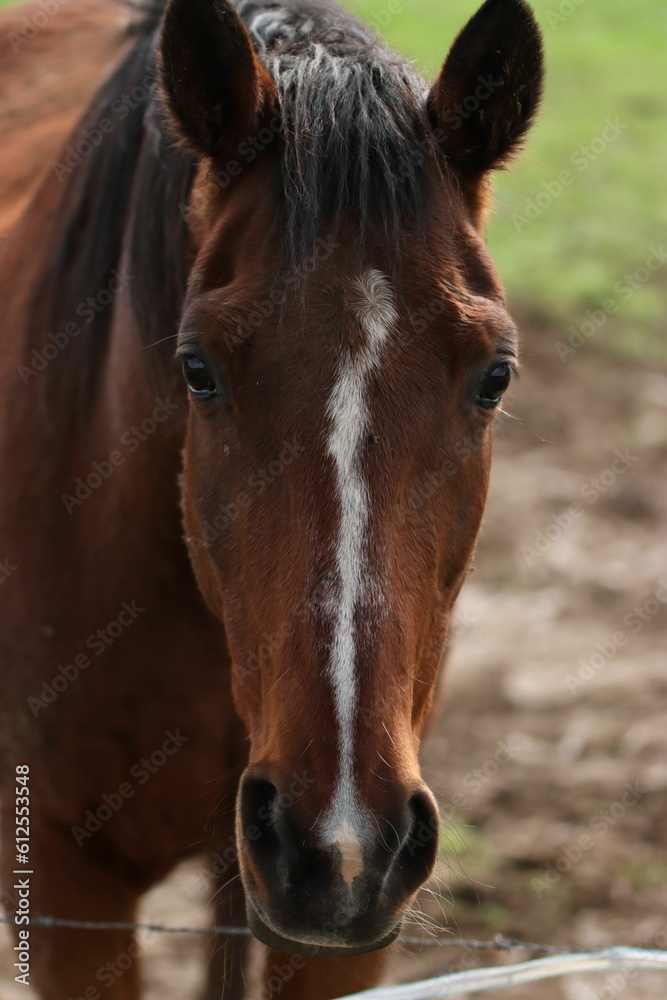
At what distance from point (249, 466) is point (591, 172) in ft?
31.4

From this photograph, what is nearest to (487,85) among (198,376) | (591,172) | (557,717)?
(198,376)

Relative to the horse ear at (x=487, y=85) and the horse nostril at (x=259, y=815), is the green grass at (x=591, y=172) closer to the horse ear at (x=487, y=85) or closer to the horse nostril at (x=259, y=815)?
the horse ear at (x=487, y=85)

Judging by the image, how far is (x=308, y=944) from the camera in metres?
1.71

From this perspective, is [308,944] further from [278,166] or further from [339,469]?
[278,166]

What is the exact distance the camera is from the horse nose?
1616 mm

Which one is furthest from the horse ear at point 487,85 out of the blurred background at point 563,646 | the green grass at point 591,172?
the green grass at point 591,172

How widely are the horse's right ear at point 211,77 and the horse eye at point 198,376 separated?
19.0 inches

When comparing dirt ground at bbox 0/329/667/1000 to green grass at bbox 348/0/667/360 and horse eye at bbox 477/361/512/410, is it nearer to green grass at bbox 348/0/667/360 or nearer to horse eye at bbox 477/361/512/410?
green grass at bbox 348/0/667/360

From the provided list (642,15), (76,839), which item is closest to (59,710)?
(76,839)

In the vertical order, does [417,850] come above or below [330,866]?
below

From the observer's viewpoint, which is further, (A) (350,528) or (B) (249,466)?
(B) (249,466)

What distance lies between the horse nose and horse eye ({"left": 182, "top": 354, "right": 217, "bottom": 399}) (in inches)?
28.4

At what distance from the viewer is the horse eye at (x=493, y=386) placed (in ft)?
6.63

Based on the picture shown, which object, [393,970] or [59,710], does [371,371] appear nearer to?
[59,710]
